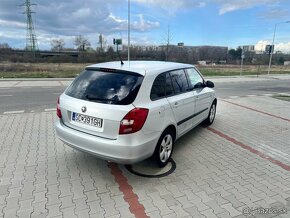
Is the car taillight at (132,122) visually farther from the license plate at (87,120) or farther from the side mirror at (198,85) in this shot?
the side mirror at (198,85)

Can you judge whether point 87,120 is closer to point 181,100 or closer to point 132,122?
point 132,122

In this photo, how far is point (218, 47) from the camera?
7731 cm

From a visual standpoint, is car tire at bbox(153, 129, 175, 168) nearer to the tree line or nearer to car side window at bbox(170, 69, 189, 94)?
car side window at bbox(170, 69, 189, 94)

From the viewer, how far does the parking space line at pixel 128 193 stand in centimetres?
281

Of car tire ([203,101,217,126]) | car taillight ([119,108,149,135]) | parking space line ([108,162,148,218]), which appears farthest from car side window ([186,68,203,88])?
parking space line ([108,162,148,218])

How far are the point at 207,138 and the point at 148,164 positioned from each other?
75.1 inches

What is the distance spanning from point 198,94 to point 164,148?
63.5 inches

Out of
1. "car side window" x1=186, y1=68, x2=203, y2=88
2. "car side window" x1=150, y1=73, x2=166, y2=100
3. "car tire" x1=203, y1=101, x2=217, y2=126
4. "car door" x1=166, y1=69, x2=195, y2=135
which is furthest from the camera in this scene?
"car tire" x1=203, y1=101, x2=217, y2=126

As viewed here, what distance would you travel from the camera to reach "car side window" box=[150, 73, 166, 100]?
3.50 meters

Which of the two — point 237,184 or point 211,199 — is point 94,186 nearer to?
point 211,199

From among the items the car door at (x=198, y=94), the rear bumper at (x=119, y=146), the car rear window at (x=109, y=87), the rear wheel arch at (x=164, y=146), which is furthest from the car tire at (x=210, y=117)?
the car rear window at (x=109, y=87)

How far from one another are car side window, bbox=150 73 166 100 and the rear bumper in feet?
1.84

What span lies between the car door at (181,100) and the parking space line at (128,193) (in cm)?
126

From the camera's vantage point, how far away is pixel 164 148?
152 inches
